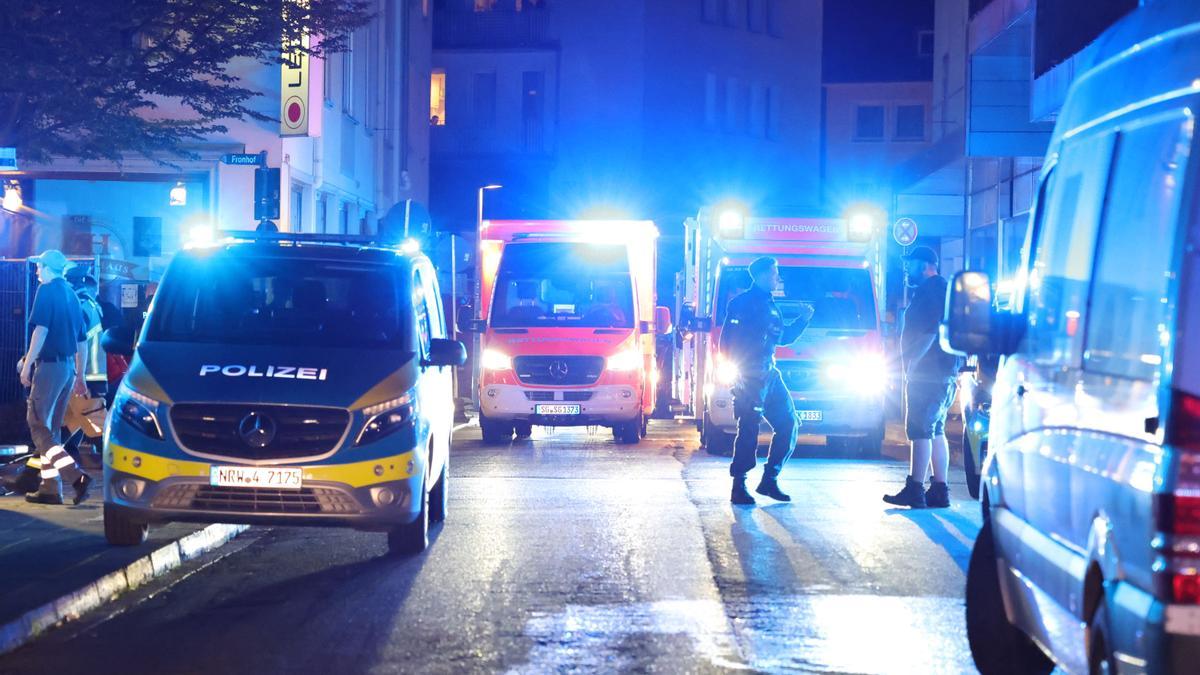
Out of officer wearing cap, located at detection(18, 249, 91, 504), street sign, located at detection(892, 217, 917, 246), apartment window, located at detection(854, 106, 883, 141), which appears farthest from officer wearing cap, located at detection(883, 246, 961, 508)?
apartment window, located at detection(854, 106, 883, 141)

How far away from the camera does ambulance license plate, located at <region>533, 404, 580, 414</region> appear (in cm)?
2162

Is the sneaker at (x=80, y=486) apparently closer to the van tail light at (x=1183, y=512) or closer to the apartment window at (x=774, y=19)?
the van tail light at (x=1183, y=512)

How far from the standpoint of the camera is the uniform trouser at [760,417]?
565 inches

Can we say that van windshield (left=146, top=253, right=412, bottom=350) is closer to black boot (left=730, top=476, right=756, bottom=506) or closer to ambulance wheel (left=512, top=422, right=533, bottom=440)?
black boot (left=730, top=476, right=756, bottom=506)

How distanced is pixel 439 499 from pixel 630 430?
966cm

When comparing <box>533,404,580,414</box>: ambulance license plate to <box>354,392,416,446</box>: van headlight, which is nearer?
<box>354,392,416,446</box>: van headlight

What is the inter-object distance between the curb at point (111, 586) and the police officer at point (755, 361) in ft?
13.8

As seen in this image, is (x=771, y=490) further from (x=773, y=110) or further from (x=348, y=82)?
(x=773, y=110)

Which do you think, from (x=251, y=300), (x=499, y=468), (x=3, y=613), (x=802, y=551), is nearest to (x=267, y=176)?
(x=499, y=468)

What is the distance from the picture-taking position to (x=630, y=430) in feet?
72.4

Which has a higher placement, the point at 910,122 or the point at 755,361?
the point at 910,122

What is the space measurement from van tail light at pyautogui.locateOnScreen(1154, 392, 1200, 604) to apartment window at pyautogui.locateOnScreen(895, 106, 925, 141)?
190 ft

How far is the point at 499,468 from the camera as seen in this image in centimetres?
1788

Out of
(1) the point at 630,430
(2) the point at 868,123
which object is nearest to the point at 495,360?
(1) the point at 630,430
